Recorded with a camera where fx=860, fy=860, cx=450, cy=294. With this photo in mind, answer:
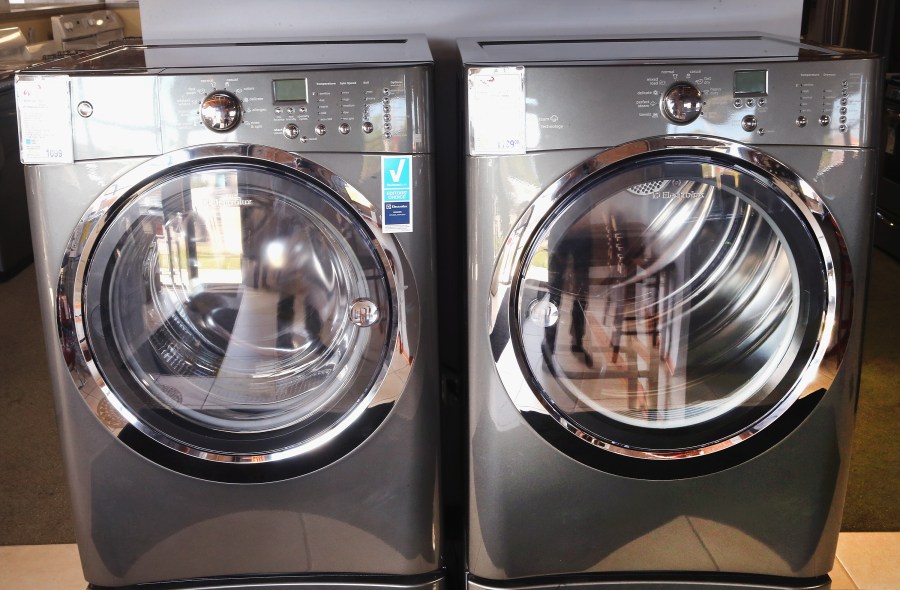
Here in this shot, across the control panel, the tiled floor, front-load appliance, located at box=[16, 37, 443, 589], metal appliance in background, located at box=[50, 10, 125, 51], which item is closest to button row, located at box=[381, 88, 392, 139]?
front-load appliance, located at box=[16, 37, 443, 589]

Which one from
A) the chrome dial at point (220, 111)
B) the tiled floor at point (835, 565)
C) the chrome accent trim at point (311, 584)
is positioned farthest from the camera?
the tiled floor at point (835, 565)

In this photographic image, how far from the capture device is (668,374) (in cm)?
147

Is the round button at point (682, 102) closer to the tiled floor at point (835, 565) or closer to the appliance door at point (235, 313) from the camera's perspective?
the appliance door at point (235, 313)

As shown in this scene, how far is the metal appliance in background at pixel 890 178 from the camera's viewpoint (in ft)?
11.4

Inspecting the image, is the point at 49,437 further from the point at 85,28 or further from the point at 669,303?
the point at 85,28

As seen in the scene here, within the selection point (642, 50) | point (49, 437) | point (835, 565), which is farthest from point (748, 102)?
point (49, 437)

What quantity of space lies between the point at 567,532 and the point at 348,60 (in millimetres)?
889

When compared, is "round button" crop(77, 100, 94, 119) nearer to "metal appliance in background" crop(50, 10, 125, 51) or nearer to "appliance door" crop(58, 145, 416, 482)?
"appliance door" crop(58, 145, 416, 482)

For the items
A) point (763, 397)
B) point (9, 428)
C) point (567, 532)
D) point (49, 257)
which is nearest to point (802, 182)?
point (763, 397)

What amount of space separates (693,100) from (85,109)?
0.93m

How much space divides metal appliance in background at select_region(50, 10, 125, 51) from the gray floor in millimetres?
2094

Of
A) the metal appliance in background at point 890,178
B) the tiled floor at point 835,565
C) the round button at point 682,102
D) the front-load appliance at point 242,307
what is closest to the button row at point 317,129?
the front-load appliance at point 242,307

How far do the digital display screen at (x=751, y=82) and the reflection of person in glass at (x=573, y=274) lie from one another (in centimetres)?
30

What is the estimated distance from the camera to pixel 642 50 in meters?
1.45
